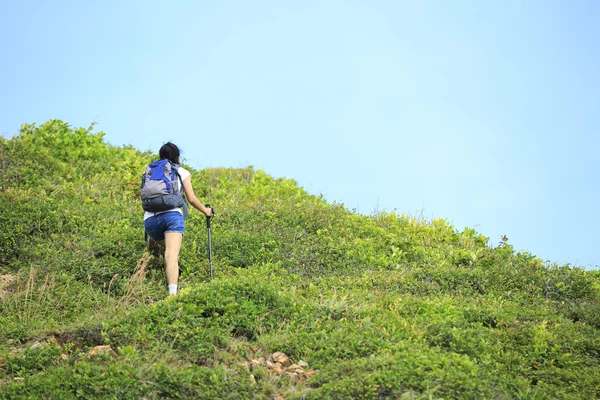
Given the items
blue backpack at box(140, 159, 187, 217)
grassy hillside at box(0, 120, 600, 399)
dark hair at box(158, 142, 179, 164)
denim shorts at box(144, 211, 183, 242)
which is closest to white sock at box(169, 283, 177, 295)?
grassy hillside at box(0, 120, 600, 399)

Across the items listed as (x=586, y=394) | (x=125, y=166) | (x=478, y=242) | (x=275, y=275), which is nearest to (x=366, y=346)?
(x=586, y=394)

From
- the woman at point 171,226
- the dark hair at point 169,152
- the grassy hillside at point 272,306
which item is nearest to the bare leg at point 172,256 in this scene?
the woman at point 171,226

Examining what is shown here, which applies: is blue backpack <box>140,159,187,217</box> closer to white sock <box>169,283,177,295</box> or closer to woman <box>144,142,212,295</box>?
woman <box>144,142,212,295</box>

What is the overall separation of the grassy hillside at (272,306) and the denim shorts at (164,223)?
47cm

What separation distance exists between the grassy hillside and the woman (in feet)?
1.17

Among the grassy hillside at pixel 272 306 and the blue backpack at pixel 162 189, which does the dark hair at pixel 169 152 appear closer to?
the blue backpack at pixel 162 189

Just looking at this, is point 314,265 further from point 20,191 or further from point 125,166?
point 125,166

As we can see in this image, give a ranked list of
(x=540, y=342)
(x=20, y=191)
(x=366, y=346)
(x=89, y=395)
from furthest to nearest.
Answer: (x=20, y=191), (x=540, y=342), (x=366, y=346), (x=89, y=395)

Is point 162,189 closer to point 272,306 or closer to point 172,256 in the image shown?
point 172,256

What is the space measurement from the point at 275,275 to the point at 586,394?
223 inches

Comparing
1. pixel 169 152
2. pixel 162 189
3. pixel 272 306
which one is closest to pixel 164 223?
pixel 162 189

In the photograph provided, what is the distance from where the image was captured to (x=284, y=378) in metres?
7.85

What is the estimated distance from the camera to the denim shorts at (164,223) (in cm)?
1148

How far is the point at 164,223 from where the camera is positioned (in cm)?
1155
